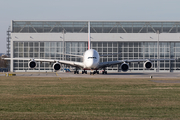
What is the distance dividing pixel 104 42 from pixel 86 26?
22.9 ft

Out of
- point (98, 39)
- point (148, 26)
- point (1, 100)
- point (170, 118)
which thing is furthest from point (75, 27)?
point (170, 118)

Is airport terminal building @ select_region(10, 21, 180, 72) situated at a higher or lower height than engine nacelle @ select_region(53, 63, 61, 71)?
higher

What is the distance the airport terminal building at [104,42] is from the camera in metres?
85.5

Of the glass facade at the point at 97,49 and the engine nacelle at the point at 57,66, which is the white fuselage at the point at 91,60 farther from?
the glass facade at the point at 97,49

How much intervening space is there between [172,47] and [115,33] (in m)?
17.6

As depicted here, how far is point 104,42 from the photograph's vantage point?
86188 mm

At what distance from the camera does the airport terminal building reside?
85500 millimetres

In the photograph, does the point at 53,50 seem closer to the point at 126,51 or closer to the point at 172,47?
the point at 126,51

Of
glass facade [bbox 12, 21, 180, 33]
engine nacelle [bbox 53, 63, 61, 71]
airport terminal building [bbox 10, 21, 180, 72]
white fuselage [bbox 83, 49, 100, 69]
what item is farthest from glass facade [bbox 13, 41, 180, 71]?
white fuselage [bbox 83, 49, 100, 69]

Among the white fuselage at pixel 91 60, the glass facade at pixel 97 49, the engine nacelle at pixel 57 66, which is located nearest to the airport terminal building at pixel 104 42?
the glass facade at pixel 97 49

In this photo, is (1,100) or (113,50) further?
(113,50)

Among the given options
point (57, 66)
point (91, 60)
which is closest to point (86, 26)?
point (57, 66)

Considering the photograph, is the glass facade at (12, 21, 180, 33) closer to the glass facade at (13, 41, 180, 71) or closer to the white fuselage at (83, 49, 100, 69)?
the glass facade at (13, 41, 180, 71)

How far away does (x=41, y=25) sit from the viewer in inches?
3383
